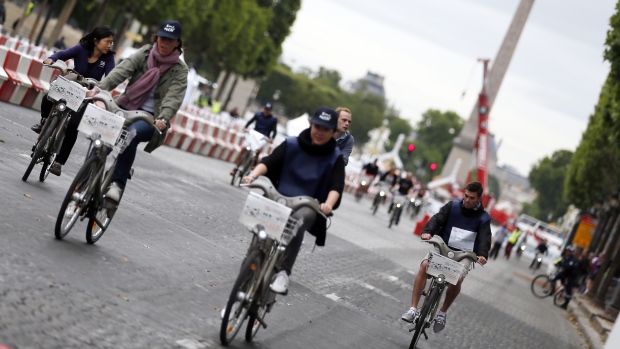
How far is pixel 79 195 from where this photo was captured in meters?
9.73

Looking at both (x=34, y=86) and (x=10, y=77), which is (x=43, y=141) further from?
(x=34, y=86)

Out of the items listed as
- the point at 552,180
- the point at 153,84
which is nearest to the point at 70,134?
the point at 153,84

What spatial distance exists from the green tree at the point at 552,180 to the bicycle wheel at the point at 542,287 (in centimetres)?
14156

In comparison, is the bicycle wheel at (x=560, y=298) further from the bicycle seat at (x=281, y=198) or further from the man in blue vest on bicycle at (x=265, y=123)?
the bicycle seat at (x=281, y=198)

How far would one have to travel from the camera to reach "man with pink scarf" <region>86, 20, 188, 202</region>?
34.0 ft

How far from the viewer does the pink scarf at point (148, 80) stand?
417 inches

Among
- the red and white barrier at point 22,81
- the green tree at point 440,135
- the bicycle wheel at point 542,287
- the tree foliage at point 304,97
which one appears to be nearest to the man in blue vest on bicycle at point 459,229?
the red and white barrier at point 22,81

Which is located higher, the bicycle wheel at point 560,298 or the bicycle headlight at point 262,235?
the bicycle headlight at point 262,235

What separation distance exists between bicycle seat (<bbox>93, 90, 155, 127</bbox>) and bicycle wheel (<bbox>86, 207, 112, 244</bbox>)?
764mm

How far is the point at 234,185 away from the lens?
27.0m

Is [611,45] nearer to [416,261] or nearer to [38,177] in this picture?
[416,261]

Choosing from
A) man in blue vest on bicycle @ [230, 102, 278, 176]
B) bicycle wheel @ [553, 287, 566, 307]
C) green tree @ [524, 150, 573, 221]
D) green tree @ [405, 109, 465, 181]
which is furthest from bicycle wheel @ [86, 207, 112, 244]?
green tree @ [405, 109, 465, 181]

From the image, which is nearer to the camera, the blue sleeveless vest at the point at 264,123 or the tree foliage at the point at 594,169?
the blue sleeveless vest at the point at 264,123

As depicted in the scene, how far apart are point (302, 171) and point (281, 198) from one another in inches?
16.3
